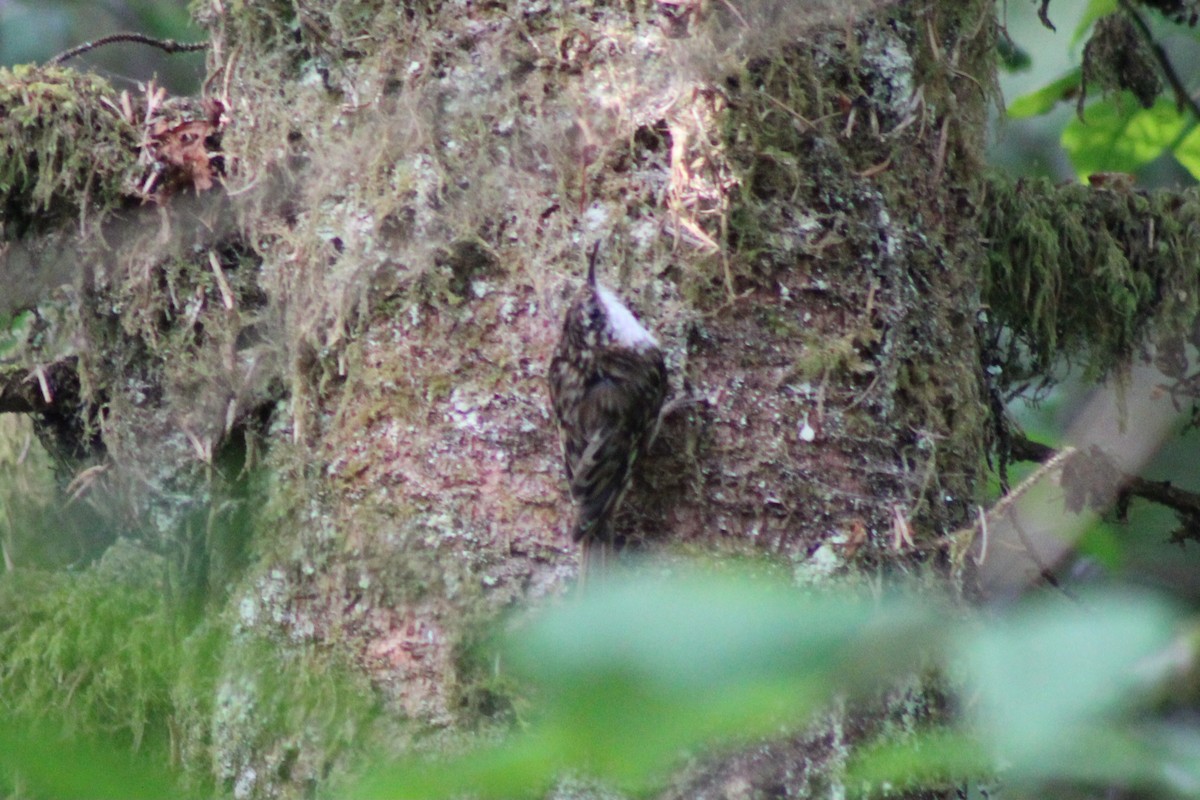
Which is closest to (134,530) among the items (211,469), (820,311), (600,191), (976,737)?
(211,469)

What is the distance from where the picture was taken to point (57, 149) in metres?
2.65

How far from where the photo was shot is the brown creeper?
2123 millimetres

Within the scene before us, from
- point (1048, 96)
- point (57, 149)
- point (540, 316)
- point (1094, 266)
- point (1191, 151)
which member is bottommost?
point (540, 316)

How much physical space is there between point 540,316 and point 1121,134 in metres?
2.31

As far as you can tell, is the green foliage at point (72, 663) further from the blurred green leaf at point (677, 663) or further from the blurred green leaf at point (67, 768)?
the blurred green leaf at point (677, 663)

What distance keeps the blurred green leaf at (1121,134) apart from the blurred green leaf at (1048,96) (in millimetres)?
88

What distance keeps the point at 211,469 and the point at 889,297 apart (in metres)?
1.44

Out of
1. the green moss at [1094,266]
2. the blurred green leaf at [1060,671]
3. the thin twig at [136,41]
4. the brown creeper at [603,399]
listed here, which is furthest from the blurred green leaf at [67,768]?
the green moss at [1094,266]

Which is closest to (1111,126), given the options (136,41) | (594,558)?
(594,558)

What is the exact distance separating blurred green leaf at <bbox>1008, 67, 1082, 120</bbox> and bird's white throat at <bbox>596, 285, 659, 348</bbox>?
2019 mm

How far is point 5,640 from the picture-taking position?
2.71 m

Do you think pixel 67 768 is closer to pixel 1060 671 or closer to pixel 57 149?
pixel 1060 671

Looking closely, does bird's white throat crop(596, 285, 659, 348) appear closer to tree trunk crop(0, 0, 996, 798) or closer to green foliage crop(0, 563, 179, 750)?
tree trunk crop(0, 0, 996, 798)

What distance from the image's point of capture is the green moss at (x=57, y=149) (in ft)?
8.70
